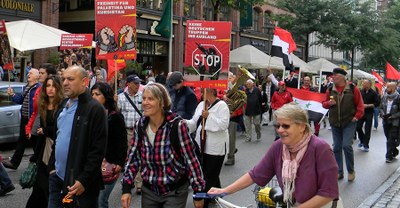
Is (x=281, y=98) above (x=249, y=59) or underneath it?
underneath

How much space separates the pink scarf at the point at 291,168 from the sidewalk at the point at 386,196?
426 centimetres

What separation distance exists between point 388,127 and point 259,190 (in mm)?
8805

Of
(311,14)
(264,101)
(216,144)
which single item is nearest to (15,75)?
(264,101)

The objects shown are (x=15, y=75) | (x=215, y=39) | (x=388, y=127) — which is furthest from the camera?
(x=15, y=75)

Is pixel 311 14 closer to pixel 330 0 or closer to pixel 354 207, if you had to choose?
pixel 330 0

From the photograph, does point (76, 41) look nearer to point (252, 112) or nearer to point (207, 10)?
point (252, 112)

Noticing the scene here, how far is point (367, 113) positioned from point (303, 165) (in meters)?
10.5

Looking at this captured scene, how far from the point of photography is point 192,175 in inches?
158

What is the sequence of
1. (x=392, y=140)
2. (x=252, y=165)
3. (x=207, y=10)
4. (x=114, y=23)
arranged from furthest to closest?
1. (x=207, y=10)
2. (x=392, y=140)
3. (x=252, y=165)
4. (x=114, y=23)

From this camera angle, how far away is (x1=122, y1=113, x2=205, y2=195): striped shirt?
3.93 meters

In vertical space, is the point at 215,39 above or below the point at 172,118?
above

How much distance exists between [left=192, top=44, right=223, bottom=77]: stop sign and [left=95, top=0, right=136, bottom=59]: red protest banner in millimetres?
1603

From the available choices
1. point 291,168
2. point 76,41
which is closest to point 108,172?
point 291,168

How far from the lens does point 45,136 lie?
208 inches
